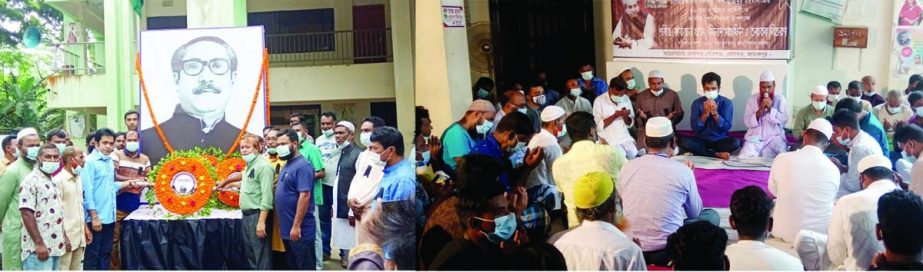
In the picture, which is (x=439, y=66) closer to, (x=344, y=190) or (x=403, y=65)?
(x=403, y=65)

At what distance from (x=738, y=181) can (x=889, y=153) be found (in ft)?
2.13

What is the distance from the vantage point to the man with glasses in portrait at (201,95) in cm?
370

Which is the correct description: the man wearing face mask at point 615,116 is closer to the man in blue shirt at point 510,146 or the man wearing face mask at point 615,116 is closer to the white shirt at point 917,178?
the man in blue shirt at point 510,146

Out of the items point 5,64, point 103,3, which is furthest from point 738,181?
point 5,64

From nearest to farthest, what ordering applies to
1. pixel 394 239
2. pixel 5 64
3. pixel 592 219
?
1. pixel 592 219
2. pixel 394 239
3. pixel 5 64

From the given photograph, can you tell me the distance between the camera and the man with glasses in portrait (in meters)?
3.70

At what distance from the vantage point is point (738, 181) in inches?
160

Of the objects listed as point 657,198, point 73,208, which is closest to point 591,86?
point 657,198

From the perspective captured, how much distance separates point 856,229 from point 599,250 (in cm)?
118

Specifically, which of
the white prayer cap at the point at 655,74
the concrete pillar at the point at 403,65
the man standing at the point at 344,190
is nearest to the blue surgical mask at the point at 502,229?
the concrete pillar at the point at 403,65

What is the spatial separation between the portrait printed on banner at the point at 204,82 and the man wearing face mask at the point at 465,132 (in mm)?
777

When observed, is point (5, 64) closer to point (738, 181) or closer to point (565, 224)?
point (565, 224)

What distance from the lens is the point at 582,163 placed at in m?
3.81

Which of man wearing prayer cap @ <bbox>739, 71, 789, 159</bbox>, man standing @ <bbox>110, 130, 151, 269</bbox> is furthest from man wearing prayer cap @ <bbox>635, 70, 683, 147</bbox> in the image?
man standing @ <bbox>110, 130, 151, 269</bbox>
